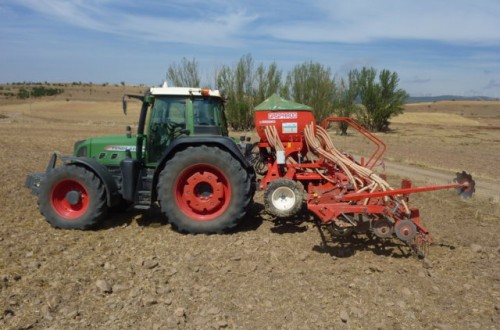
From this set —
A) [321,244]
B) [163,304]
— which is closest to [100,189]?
[163,304]

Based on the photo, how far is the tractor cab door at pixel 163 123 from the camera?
5.79 metres

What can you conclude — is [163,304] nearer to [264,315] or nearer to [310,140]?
[264,315]

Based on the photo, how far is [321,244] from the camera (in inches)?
209

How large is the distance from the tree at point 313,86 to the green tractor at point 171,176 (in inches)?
977

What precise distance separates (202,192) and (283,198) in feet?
3.43

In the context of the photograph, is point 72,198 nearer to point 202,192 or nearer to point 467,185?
point 202,192

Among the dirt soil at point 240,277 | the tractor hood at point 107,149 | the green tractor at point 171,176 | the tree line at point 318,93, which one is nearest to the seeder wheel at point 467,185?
the dirt soil at point 240,277

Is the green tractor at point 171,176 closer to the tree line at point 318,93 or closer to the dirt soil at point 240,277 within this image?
the dirt soil at point 240,277

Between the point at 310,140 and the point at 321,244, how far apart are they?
1.52m

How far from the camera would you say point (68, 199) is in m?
5.62

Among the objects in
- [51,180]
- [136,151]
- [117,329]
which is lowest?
[117,329]

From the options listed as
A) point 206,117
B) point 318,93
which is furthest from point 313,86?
point 206,117

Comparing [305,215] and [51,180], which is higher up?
[51,180]

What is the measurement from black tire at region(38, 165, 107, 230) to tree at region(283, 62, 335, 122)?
2547cm
